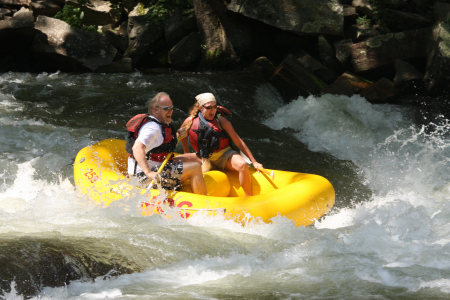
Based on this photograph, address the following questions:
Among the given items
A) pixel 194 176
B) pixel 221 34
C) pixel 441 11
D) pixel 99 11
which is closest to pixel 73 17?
pixel 99 11

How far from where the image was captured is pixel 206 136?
4.37m

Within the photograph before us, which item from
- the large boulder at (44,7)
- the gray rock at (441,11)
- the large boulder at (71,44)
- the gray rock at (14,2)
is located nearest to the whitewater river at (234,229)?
the large boulder at (71,44)

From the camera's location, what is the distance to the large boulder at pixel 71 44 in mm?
8852

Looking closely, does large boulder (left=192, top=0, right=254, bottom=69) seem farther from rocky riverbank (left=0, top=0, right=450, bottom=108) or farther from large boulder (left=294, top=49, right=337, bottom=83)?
large boulder (left=294, top=49, right=337, bottom=83)

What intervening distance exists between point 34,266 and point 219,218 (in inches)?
58.4

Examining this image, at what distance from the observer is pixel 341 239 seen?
3.63 metres

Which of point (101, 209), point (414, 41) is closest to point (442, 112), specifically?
point (414, 41)

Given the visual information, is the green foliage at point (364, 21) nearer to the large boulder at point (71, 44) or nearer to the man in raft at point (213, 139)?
the large boulder at point (71, 44)

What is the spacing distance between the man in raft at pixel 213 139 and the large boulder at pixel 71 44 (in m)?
5.27

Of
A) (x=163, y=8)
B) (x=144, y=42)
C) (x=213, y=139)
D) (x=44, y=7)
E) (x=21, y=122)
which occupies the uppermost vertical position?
(x=44, y=7)

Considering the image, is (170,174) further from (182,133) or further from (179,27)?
(179,27)

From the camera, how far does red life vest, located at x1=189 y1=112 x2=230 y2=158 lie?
4363 millimetres

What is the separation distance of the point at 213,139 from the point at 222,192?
0.51m

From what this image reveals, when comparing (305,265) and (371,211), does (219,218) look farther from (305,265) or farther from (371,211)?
(371,211)
